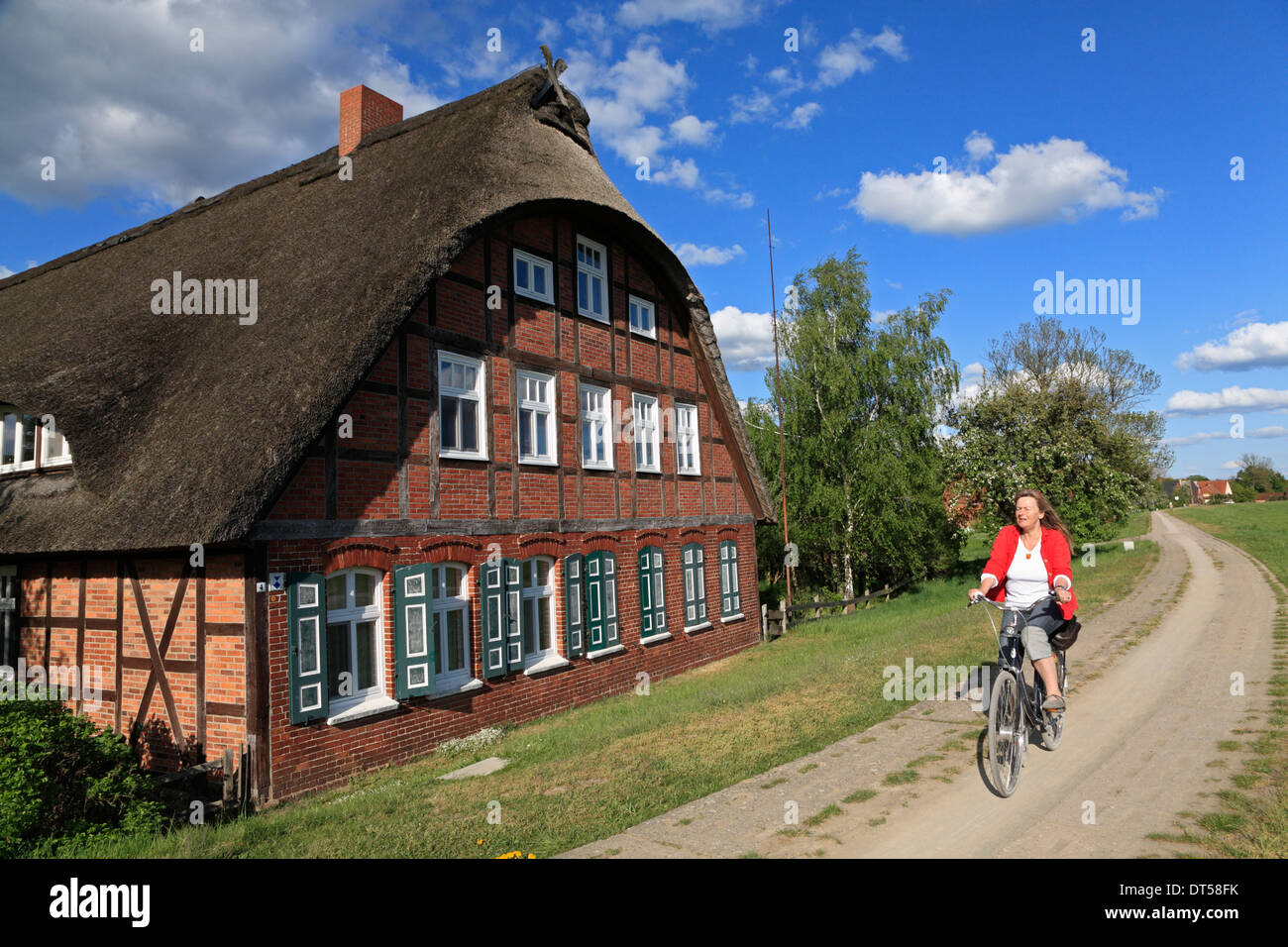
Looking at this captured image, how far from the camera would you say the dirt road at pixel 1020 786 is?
4887 mm

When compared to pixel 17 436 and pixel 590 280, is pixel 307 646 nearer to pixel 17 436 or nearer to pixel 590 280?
pixel 17 436

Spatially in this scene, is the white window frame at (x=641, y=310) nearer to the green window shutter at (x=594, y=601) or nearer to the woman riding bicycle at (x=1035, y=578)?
the green window shutter at (x=594, y=601)

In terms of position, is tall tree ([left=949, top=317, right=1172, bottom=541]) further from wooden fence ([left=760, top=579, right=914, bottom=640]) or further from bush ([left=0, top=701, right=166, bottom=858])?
bush ([left=0, top=701, right=166, bottom=858])

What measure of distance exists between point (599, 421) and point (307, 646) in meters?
6.46

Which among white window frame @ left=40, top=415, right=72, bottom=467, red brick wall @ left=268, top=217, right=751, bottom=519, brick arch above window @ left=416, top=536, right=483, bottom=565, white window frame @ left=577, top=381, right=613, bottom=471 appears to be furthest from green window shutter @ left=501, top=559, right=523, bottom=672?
white window frame @ left=40, top=415, right=72, bottom=467

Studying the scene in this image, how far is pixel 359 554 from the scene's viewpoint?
29.4 ft

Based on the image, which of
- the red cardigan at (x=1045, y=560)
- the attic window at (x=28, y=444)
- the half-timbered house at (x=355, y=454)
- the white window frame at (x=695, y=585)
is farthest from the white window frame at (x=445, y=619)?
the red cardigan at (x=1045, y=560)

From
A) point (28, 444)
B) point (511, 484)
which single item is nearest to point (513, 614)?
point (511, 484)

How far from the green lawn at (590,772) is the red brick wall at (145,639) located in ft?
4.77

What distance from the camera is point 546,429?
1223cm

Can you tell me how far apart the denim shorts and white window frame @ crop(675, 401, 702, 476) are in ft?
32.5
